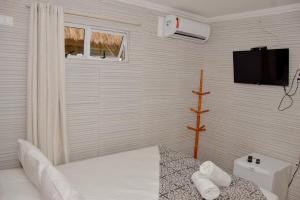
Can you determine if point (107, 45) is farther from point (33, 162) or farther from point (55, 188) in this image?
point (55, 188)

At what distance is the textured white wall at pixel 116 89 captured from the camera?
7.64 ft

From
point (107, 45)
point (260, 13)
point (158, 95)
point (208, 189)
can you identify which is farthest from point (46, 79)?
point (260, 13)

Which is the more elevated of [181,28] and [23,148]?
[181,28]

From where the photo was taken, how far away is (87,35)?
2797 mm

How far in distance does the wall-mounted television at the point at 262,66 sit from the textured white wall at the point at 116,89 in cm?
77

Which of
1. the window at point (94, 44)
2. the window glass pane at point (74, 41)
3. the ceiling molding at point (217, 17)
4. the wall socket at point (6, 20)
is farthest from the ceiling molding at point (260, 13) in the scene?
the wall socket at point (6, 20)

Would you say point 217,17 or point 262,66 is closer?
point 262,66

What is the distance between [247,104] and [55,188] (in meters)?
2.75

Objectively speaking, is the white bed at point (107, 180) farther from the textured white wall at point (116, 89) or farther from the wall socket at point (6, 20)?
the wall socket at point (6, 20)

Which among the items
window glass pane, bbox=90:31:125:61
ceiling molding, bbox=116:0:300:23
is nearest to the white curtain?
window glass pane, bbox=90:31:125:61

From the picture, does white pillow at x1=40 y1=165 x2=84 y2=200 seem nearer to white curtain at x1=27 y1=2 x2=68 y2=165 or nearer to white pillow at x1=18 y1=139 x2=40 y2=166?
white pillow at x1=18 y1=139 x2=40 y2=166

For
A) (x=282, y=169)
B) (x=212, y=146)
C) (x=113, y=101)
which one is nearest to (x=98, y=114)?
(x=113, y=101)

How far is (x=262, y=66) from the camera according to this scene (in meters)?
3.08

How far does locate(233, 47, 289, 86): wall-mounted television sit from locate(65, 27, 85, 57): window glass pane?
202 cm
